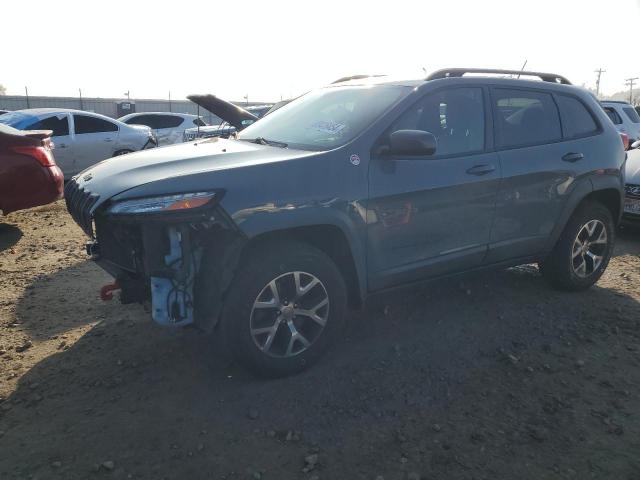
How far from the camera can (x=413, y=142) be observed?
3.07 meters

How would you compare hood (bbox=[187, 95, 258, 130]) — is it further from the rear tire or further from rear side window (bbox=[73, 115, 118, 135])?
the rear tire

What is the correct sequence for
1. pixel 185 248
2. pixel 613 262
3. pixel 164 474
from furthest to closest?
pixel 613 262
pixel 185 248
pixel 164 474

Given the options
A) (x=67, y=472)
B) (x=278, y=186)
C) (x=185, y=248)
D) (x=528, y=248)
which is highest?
(x=278, y=186)

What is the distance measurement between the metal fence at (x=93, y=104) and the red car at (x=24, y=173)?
744 inches

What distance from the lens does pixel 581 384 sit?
3.13m

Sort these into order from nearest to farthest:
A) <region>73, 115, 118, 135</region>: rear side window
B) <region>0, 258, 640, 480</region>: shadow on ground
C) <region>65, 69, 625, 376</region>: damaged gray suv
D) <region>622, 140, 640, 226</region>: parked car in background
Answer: <region>0, 258, 640, 480</region>: shadow on ground
<region>65, 69, 625, 376</region>: damaged gray suv
<region>622, 140, 640, 226</region>: parked car in background
<region>73, 115, 118, 135</region>: rear side window

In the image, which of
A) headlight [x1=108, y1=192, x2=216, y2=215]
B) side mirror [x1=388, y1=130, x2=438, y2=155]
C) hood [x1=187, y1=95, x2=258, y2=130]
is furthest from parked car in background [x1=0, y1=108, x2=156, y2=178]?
side mirror [x1=388, y1=130, x2=438, y2=155]

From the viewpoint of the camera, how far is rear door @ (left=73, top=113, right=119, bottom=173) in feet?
32.8

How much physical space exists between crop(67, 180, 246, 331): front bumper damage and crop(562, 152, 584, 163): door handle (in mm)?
2834

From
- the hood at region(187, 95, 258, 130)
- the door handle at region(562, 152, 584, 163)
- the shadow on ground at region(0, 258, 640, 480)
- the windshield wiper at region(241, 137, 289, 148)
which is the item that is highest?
the hood at region(187, 95, 258, 130)

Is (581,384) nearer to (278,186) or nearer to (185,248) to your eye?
(278,186)

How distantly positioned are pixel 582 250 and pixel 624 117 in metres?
10.6

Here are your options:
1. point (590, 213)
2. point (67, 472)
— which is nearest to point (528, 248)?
point (590, 213)

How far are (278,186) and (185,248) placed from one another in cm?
61
